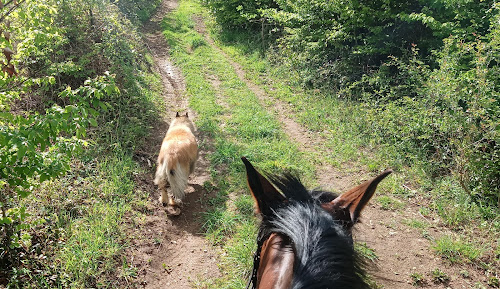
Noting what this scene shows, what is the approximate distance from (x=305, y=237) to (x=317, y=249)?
0.23 ft

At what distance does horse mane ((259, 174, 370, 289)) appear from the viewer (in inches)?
46.1

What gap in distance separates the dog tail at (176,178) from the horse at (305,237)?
357 cm

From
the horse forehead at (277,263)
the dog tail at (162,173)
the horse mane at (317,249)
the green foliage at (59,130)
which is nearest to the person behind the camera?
the horse mane at (317,249)

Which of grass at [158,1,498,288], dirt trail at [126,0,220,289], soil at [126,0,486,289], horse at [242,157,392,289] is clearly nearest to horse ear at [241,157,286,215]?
horse at [242,157,392,289]

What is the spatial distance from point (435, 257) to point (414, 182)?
1822mm

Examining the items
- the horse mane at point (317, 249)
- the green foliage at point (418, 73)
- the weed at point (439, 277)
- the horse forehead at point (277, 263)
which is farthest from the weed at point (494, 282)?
the horse forehead at point (277, 263)

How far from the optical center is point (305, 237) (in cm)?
129

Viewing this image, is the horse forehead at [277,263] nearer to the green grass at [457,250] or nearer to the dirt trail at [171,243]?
the dirt trail at [171,243]

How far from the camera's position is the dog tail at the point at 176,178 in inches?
205

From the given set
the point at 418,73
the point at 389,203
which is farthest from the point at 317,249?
the point at 418,73

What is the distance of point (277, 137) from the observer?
783cm

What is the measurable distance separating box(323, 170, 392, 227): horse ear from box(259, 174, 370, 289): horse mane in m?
0.10

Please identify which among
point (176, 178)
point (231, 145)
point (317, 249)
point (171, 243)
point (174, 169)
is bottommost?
point (231, 145)

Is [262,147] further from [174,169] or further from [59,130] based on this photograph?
[59,130]
